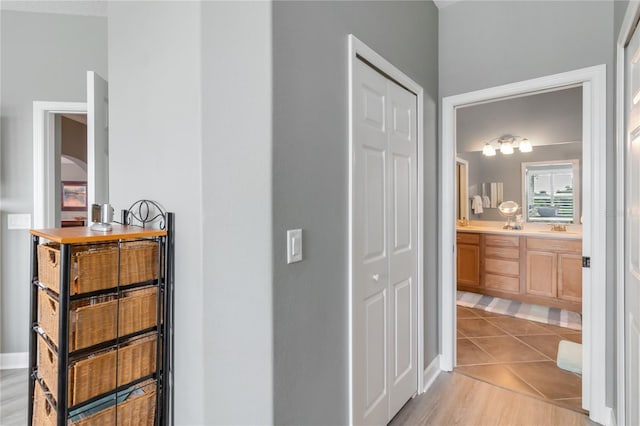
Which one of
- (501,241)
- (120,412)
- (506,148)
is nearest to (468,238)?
(501,241)

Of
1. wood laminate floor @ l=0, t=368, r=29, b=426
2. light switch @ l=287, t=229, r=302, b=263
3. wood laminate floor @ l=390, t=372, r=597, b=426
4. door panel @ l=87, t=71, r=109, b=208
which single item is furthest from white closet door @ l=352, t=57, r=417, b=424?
wood laminate floor @ l=0, t=368, r=29, b=426

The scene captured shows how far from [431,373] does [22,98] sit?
12.2ft

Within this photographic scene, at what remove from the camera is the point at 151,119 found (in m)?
1.42

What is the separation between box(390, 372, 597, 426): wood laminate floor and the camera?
2.04m

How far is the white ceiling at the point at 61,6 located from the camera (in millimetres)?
2498

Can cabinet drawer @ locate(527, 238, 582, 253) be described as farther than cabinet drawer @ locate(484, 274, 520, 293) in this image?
No

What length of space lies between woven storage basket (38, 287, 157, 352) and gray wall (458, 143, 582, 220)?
463 cm

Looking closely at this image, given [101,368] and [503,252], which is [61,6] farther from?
[503,252]

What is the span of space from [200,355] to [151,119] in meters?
0.96

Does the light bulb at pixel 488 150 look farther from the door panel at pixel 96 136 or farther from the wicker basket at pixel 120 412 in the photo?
the wicker basket at pixel 120 412

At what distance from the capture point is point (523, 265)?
4203 millimetres

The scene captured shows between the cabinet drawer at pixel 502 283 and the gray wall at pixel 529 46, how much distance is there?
2.40 metres

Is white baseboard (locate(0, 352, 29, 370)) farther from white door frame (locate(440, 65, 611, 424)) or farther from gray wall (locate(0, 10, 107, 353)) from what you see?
white door frame (locate(440, 65, 611, 424))

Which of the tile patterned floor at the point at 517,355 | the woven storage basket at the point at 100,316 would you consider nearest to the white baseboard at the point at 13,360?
the woven storage basket at the point at 100,316
